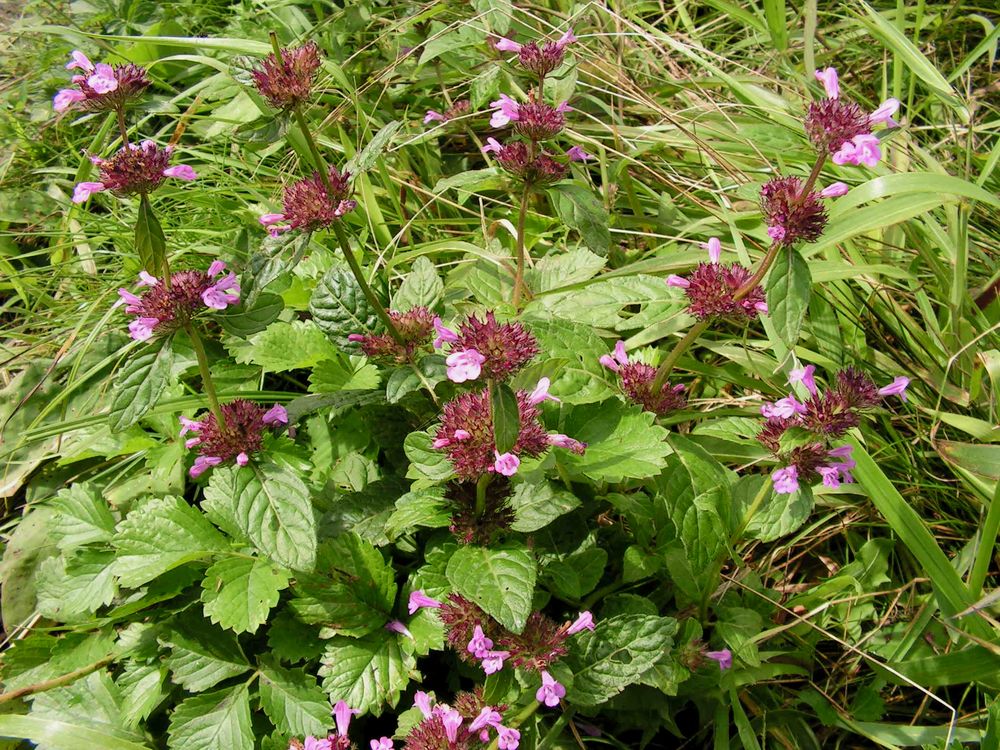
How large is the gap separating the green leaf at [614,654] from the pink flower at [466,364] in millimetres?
606

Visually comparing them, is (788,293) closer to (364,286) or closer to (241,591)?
(364,286)

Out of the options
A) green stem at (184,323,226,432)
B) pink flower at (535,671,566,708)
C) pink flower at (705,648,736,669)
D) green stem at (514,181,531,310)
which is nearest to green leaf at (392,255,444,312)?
green stem at (514,181,531,310)

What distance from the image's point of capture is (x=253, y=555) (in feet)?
5.90

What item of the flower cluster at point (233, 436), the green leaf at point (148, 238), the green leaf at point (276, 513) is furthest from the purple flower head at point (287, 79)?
the green leaf at point (276, 513)

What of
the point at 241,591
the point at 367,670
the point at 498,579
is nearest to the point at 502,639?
the point at 498,579

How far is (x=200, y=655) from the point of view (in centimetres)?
176

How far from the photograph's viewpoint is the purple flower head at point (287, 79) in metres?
1.54

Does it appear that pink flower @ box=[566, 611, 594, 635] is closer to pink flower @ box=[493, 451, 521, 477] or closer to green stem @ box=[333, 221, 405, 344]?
pink flower @ box=[493, 451, 521, 477]

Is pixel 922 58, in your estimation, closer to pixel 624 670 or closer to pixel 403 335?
pixel 403 335

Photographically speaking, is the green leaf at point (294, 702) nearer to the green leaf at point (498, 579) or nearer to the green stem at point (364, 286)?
the green leaf at point (498, 579)

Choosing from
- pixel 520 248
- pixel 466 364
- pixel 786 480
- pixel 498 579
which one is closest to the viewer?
pixel 466 364

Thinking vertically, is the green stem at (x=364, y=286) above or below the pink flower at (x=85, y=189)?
below

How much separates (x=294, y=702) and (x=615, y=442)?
0.85 meters

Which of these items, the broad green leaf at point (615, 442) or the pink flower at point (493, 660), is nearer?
the pink flower at point (493, 660)
